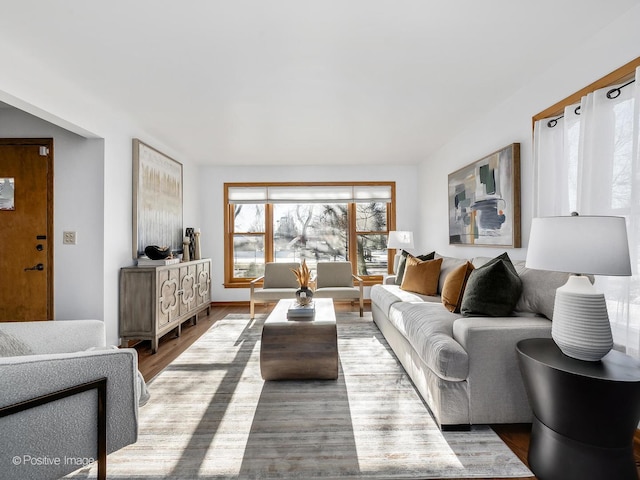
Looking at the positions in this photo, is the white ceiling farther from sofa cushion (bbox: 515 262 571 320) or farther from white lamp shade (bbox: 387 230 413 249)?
white lamp shade (bbox: 387 230 413 249)

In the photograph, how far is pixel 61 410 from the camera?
1.22 metres

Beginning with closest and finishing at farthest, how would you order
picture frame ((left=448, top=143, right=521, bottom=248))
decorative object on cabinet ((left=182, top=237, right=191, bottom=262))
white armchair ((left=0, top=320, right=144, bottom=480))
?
white armchair ((left=0, top=320, right=144, bottom=480)), picture frame ((left=448, top=143, right=521, bottom=248)), decorative object on cabinet ((left=182, top=237, right=191, bottom=262))

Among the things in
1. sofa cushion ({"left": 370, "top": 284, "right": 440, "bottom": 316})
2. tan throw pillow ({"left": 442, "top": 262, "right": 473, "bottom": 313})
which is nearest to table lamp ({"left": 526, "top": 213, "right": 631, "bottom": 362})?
tan throw pillow ({"left": 442, "top": 262, "right": 473, "bottom": 313})

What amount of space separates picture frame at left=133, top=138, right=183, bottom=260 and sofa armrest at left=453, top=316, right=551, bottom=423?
140 inches

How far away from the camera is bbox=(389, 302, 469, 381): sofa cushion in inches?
76.0

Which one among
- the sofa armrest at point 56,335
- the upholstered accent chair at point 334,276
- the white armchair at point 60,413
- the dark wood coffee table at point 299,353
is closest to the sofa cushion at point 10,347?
the white armchair at point 60,413

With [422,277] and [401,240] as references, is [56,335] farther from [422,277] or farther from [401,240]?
[401,240]

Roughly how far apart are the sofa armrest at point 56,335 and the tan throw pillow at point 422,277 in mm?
3054

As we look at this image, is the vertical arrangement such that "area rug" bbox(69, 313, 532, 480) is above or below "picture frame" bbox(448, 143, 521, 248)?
below

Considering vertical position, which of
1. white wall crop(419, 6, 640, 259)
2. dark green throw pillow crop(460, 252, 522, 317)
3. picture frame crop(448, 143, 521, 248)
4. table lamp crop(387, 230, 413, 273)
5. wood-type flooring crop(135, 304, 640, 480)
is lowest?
wood-type flooring crop(135, 304, 640, 480)

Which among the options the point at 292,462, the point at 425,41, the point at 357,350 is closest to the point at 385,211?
the point at 357,350

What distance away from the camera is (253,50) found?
7.32 ft

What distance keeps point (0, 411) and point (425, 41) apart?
281 cm

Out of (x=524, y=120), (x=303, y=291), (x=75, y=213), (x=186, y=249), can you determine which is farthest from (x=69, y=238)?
(x=524, y=120)
